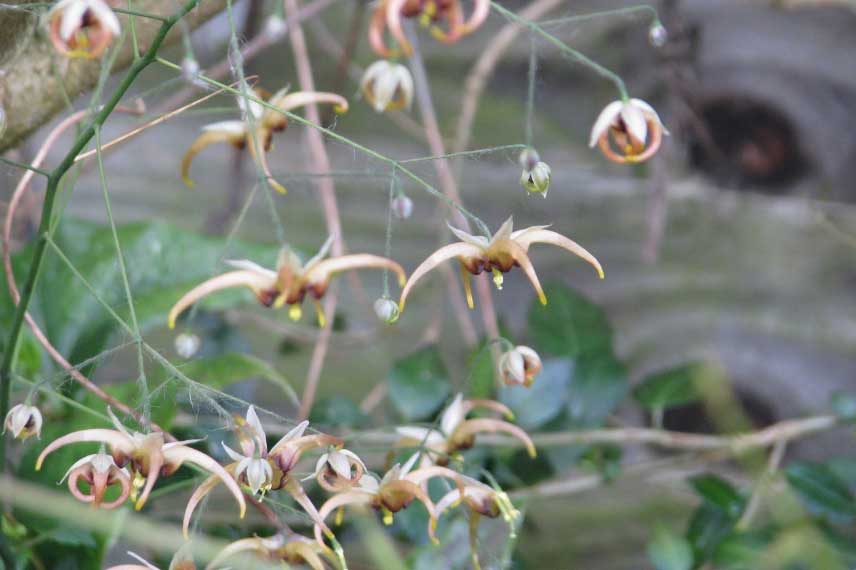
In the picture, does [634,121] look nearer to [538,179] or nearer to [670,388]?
[538,179]

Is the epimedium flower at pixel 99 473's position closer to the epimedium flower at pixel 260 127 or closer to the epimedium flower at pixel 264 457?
the epimedium flower at pixel 264 457

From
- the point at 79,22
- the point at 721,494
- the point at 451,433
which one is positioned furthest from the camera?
the point at 721,494

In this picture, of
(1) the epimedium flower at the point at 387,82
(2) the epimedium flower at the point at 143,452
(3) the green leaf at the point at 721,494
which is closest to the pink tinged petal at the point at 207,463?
(2) the epimedium flower at the point at 143,452

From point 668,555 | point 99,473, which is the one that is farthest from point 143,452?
point 668,555

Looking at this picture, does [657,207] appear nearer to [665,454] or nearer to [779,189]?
[779,189]

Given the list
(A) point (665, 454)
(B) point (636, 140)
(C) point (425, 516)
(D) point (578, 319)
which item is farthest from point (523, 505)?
(A) point (665, 454)

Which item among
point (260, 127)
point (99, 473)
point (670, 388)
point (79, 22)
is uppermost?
point (670, 388)
